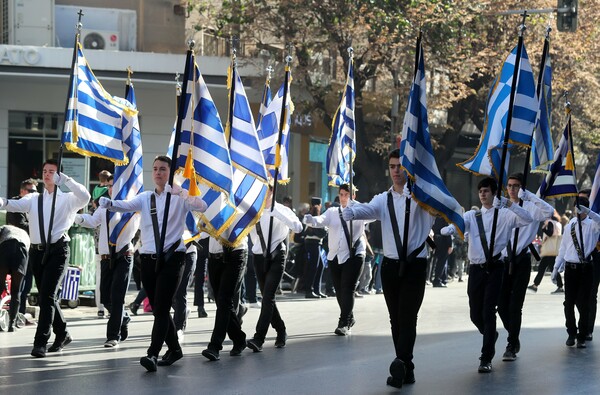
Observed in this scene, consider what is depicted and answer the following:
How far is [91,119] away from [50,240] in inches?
78.5

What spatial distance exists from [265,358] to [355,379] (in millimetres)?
1684

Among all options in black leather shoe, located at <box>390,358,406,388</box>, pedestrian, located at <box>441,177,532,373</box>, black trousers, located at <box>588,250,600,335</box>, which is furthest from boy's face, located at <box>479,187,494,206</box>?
black trousers, located at <box>588,250,600,335</box>

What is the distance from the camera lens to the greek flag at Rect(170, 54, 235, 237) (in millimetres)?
11656

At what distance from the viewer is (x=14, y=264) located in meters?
14.8

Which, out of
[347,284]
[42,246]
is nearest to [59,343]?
[42,246]

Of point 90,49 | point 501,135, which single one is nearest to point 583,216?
point 501,135

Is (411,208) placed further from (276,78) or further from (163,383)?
(276,78)

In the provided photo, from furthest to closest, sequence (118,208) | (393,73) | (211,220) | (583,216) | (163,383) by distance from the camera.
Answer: (393,73) → (583,216) → (211,220) → (118,208) → (163,383)

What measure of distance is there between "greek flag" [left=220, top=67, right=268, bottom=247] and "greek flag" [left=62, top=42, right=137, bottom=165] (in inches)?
67.2

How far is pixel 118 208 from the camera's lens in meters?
10.8

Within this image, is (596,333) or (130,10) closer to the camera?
(596,333)

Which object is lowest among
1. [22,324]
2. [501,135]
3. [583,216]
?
[22,324]

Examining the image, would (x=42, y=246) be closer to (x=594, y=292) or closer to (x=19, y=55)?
(x=594, y=292)

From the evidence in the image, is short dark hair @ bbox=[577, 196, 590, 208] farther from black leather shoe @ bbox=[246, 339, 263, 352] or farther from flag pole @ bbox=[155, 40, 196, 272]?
flag pole @ bbox=[155, 40, 196, 272]
